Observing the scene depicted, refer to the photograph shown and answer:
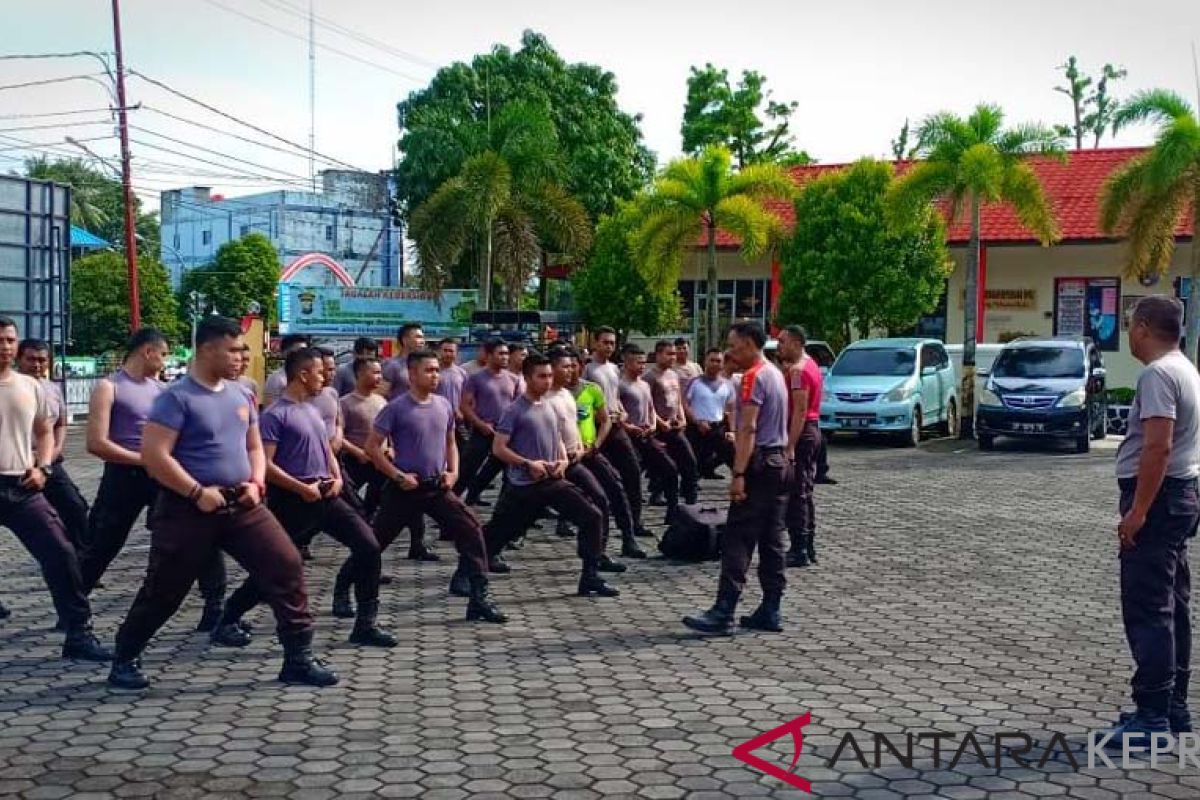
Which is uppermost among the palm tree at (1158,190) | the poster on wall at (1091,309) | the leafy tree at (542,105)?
the leafy tree at (542,105)

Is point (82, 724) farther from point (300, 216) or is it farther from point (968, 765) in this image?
point (300, 216)

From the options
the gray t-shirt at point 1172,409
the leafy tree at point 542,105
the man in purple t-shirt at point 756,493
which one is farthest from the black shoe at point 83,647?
the leafy tree at point 542,105

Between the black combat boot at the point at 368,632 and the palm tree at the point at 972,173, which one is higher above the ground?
the palm tree at the point at 972,173

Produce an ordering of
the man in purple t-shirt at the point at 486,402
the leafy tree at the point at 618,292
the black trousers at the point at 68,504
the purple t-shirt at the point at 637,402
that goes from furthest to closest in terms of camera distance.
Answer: the leafy tree at the point at 618,292 → the purple t-shirt at the point at 637,402 → the man in purple t-shirt at the point at 486,402 → the black trousers at the point at 68,504

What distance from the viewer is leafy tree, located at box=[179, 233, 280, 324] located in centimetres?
5534

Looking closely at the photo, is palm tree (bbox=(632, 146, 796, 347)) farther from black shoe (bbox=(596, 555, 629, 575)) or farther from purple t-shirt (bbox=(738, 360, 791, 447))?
purple t-shirt (bbox=(738, 360, 791, 447))

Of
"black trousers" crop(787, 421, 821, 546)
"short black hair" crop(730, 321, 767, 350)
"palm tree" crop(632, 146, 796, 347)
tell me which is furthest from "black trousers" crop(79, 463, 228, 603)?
"palm tree" crop(632, 146, 796, 347)

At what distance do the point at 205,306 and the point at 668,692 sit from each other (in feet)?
161

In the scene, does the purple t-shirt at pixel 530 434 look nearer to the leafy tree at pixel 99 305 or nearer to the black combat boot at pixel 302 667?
the black combat boot at pixel 302 667

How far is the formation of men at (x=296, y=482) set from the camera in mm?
5602

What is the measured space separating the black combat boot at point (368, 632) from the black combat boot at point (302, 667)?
2.68 feet

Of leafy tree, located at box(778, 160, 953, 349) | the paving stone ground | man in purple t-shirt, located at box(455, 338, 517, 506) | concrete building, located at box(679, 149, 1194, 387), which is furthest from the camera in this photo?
concrete building, located at box(679, 149, 1194, 387)

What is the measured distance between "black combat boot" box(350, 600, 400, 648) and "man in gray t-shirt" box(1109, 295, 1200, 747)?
373 cm

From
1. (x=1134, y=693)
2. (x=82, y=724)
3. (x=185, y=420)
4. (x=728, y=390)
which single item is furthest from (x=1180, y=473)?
(x=728, y=390)
